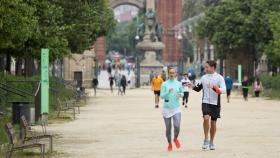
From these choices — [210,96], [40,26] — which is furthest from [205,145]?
[40,26]

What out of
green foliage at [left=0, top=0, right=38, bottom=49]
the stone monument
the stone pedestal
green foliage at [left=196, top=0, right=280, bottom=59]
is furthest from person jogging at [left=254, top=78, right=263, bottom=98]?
green foliage at [left=0, top=0, right=38, bottom=49]

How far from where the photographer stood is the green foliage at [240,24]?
76.8 m

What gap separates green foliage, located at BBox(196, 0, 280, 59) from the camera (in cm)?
7675

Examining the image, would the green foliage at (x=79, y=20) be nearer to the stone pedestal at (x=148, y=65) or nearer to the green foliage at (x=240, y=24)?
the green foliage at (x=240, y=24)

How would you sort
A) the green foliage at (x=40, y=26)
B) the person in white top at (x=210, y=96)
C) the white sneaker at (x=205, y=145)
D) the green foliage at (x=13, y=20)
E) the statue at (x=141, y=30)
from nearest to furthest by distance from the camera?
the person in white top at (x=210, y=96) < the white sneaker at (x=205, y=145) < the green foliage at (x=13, y=20) < the green foliage at (x=40, y=26) < the statue at (x=141, y=30)

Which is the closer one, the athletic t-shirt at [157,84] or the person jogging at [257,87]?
the athletic t-shirt at [157,84]

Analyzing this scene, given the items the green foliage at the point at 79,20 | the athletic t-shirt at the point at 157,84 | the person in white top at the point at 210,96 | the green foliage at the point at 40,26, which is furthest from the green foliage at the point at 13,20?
the athletic t-shirt at the point at 157,84

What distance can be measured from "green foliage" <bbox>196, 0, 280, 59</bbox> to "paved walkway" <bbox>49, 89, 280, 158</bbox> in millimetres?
41605

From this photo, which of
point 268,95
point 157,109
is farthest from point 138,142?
point 268,95

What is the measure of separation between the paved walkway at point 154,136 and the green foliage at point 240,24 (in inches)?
1638

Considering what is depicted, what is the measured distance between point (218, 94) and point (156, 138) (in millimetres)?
4448

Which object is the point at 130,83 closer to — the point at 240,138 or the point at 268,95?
the point at 268,95

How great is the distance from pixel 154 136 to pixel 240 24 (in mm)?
56012

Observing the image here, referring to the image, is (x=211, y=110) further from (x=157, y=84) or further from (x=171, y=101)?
(x=157, y=84)
